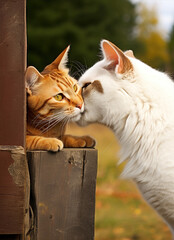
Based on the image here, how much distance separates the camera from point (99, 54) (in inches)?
169

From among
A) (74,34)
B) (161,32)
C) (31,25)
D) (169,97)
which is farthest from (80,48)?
(161,32)

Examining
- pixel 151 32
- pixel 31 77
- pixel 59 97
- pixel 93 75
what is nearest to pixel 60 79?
pixel 59 97

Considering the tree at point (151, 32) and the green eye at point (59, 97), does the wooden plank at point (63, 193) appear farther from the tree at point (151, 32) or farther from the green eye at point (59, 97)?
the tree at point (151, 32)

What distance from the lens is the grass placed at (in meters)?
4.98

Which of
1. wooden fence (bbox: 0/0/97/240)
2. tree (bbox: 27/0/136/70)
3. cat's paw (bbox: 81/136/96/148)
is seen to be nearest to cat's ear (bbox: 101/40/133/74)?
cat's paw (bbox: 81/136/96/148)

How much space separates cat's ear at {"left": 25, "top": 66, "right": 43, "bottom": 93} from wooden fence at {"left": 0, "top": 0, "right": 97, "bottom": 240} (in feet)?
1.11

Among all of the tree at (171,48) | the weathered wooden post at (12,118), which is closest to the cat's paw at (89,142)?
the weathered wooden post at (12,118)

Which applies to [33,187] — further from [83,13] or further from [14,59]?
[83,13]

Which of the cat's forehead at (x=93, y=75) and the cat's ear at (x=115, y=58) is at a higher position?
the cat's ear at (x=115, y=58)

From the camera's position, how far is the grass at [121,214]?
498 centimetres

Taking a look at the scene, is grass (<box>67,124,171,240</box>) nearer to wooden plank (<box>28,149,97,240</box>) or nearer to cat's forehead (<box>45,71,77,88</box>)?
cat's forehead (<box>45,71,77,88</box>)

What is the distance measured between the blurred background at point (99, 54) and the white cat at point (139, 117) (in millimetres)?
257

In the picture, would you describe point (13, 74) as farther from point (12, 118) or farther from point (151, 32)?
point (151, 32)

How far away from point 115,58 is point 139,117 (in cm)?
46
